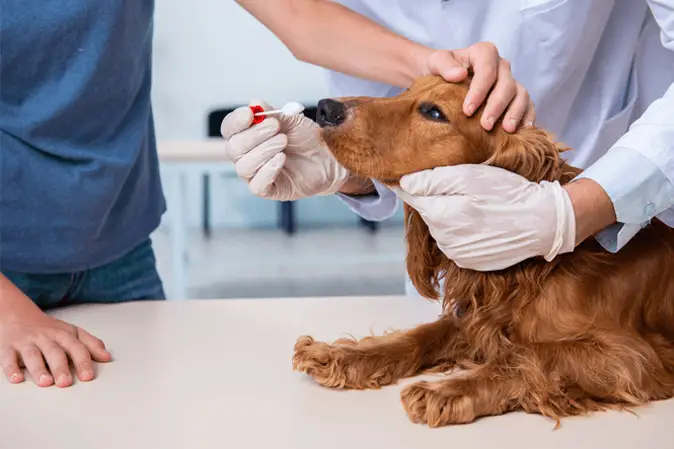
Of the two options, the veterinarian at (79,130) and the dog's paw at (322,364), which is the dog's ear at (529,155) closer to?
the veterinarian at (79,130)

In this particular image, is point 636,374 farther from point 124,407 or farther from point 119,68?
point 119,68

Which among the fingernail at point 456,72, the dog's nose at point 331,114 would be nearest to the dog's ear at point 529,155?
the fingernail at point 456,72

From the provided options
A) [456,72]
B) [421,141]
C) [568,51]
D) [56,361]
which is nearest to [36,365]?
[56,361]

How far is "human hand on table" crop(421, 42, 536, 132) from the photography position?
46.8 inches

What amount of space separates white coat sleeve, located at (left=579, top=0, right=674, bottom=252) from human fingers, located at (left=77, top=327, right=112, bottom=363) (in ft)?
2.54

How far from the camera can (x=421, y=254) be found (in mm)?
1290

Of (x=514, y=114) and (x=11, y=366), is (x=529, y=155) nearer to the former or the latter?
(x=514, y=114)

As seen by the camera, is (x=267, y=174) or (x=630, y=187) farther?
(x=267, y=174)

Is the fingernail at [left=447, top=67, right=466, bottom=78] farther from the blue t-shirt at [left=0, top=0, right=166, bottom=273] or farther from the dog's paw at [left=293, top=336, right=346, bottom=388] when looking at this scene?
the blue t-shirt at [left=0, top=0, right=166, bottom=273]

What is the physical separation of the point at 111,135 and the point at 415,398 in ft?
2.86

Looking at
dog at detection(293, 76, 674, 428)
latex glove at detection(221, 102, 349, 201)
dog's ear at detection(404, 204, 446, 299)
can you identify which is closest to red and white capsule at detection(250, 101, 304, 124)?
latex glove at detection(221, 102, 349, 201)

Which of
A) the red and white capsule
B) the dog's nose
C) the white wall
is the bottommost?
the white wall

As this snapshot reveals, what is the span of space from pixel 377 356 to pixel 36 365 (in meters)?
0.50

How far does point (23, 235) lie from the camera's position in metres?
1.49
